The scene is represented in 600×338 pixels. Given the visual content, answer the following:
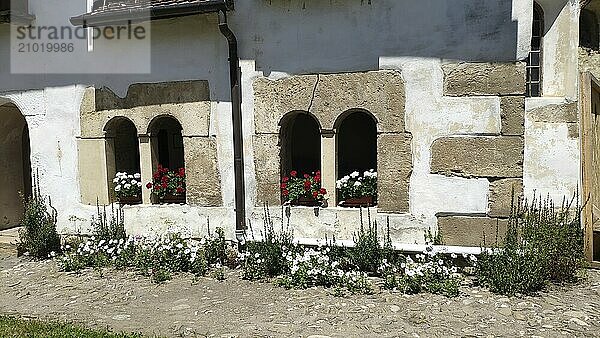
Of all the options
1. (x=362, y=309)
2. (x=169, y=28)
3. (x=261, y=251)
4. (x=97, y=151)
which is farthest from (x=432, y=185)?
(x=97, y=151)

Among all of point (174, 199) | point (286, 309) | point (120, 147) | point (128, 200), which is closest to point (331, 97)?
point (286, 309)

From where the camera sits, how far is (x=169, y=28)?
21.2ft

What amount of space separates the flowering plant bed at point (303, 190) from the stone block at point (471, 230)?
136 centimetres

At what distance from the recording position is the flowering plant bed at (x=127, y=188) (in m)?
7.01

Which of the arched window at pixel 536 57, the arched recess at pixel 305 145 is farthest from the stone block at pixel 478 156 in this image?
the arched recess at pixel 305 145

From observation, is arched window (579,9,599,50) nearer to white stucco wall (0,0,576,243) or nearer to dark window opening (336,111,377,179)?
white stucco wall (0,0,576,243)

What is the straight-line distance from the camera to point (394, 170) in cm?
580

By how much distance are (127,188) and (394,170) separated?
341 centimetres

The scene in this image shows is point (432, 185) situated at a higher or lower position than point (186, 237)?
higher

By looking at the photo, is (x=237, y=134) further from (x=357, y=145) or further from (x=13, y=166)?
(x=13, y=166)

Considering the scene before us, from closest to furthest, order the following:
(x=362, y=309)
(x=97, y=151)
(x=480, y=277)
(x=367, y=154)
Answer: (x=362, y=309) → (x=480, y=277) → (x=97, y=151) → (x=367, y=154)

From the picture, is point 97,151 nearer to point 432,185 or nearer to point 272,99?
point 272,99

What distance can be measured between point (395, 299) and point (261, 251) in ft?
5.23

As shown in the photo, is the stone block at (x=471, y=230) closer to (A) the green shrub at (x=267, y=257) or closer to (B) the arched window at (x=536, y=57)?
(A) the green shrub at (x=267, y=257)
